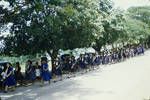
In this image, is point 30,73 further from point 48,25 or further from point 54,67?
point 54,67

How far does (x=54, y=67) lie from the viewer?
2714 cm

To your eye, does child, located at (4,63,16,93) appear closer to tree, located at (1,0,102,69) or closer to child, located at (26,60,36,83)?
child, located at (26,60,36,83)

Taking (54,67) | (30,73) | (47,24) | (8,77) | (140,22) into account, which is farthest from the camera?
(140,22)

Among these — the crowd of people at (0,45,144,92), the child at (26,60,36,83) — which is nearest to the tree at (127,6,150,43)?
the crowd of people at (0,45,144,92)

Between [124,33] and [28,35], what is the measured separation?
2342cm

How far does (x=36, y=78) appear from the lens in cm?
2295

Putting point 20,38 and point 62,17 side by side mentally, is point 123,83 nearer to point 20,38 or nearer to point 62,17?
point 62,17

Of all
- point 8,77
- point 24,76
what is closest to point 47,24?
point 24,76

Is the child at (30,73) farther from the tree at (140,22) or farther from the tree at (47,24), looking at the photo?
the tree at (140,22)

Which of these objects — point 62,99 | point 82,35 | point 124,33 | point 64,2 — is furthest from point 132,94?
point 124,33

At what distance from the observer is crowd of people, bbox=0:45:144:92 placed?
19.7m

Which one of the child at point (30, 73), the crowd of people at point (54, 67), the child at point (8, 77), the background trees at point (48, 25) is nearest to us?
the child at point (8, 77)

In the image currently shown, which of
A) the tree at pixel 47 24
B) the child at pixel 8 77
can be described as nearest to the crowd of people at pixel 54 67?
the child at pixel 8 77

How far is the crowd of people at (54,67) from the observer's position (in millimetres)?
19734
